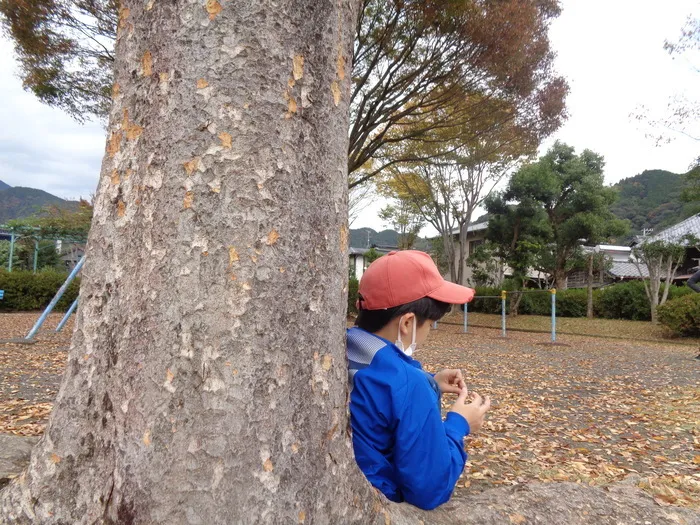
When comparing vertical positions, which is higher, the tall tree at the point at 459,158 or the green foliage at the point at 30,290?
the tall tree at the point at 459,158

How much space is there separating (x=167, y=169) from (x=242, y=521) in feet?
2.56

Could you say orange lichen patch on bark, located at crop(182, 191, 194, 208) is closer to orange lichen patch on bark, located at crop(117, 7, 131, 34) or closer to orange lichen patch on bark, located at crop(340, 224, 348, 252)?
orange lichen patch on bark, located at crop(340, 224, 348, 252)

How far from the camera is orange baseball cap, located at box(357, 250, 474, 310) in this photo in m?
1.64

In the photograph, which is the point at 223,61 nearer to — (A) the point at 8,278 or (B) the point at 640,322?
(A) the point at 8,278

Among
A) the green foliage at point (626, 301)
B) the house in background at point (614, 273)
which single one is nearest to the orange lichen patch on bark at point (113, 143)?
the green foliage at point (626, 301)

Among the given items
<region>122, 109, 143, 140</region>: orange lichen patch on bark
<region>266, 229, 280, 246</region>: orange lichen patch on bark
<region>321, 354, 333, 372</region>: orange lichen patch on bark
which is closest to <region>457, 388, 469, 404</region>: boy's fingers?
<region>321, 354, 333, 372</region>: orange lichen patch on bark

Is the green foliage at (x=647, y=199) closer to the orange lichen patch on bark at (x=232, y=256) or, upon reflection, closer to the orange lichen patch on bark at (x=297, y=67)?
the orange lichen patch on bark at (x=297, y=67)

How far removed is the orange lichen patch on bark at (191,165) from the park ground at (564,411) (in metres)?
2.21

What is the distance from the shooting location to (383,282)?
1.66 metres

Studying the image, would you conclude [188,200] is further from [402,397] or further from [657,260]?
[657,260]

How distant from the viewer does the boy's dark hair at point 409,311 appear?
1656 mm

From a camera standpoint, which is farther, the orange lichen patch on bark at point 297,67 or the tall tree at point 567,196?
the tall tree at point 567,196

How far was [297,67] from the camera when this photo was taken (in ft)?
4.17

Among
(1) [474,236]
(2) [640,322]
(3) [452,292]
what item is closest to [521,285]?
(2) [640,322]
